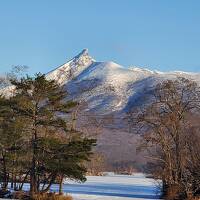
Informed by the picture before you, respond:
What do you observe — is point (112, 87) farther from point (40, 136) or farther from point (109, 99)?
point (109, 99)

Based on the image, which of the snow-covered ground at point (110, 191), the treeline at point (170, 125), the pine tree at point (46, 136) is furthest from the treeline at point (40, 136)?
the treeline at point (170, 125)

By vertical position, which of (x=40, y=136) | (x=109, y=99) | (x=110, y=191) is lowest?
(x=110, y=191)

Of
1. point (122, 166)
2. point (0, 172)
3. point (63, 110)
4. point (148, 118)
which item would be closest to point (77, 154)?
point (63, 110)

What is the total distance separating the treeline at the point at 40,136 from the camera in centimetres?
3525

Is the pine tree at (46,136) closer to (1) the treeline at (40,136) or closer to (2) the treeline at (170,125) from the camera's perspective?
(1) the treeline at (40,136)

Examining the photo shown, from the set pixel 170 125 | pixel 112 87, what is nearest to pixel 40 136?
pixel 170 125

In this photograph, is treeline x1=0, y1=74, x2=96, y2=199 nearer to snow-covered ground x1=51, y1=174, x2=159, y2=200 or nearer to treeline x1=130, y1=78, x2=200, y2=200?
snow-covered ground x1=51, y1=174, x2=159, y2=200

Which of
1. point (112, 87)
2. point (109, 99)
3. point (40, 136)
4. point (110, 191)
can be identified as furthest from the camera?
point (109, 99)

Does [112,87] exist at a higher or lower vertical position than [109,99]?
lower

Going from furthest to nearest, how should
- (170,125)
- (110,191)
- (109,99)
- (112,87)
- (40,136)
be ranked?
(109,99)
(112,87)
(110,191)
(170,125)
(40,136)

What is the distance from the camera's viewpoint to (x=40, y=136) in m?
36.7

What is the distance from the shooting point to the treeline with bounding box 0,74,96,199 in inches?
1388

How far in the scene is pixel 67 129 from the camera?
3809 centimetres

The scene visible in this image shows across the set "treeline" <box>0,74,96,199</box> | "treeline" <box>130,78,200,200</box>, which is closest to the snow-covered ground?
"treeline" <box>130,78,200,200</box>
